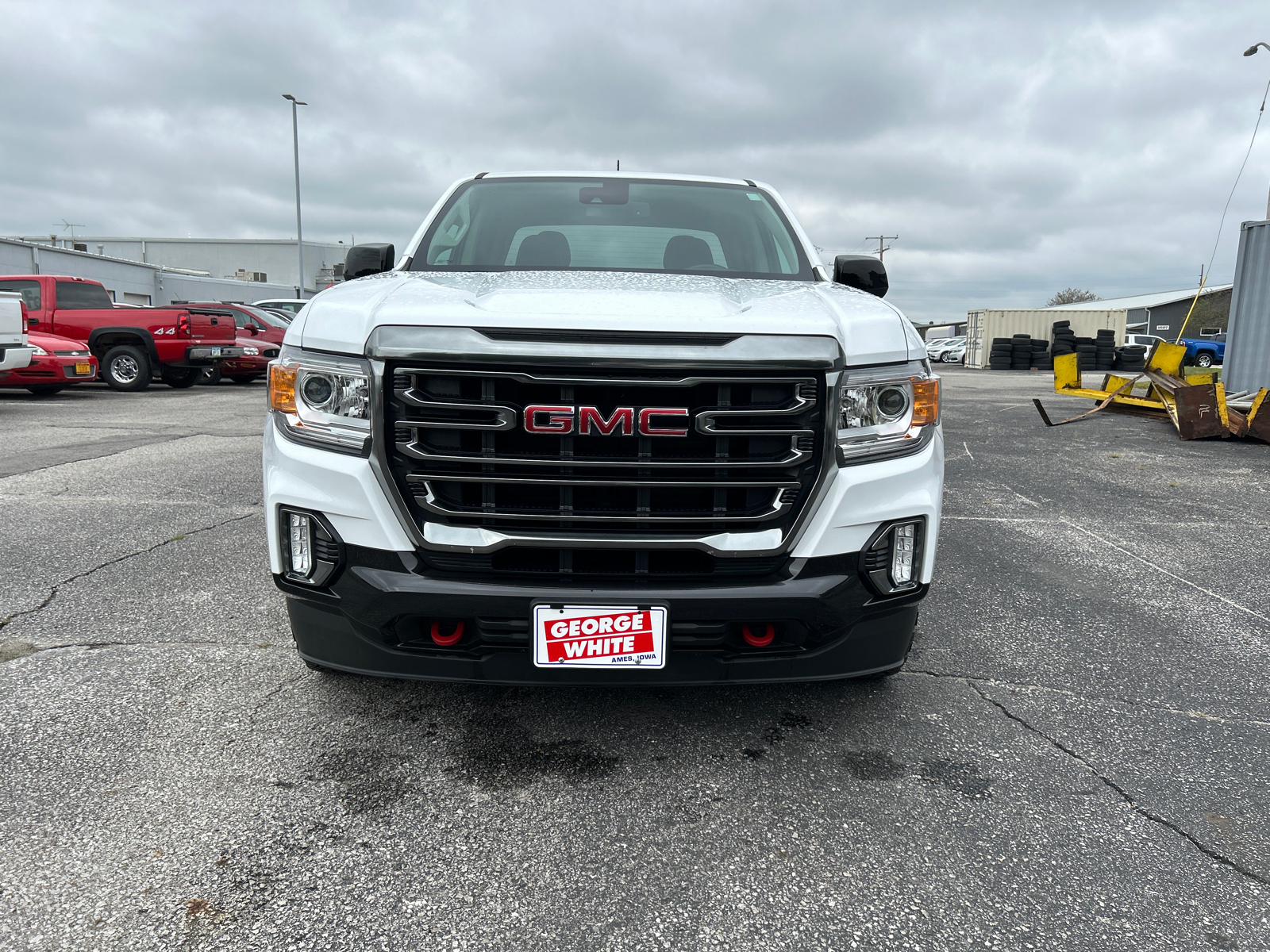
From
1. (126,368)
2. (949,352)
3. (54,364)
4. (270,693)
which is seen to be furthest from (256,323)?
(949,352)

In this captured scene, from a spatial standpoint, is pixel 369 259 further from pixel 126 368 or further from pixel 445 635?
pixel 126 368

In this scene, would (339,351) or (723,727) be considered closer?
(339,351)

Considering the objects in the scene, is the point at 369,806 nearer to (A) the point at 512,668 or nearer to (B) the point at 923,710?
(A) the point at 512,668

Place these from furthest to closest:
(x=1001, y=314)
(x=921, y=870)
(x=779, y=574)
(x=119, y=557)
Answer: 1. (x=1001, y=314)
2. (x=119, y=557)
3. (x=779, y=574)
4. (x=921, y=870)

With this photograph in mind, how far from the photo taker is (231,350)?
1479 centimetres

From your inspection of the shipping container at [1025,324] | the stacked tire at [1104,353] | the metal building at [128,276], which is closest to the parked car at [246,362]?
the metal building at [128,276]

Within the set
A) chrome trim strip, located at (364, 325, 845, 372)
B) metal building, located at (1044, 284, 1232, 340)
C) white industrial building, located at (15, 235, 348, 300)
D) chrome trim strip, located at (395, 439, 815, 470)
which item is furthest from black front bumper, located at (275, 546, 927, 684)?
white industrial building, located at (15, 235, 348, 300)

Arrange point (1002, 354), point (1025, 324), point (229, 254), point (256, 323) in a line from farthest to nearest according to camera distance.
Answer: point (229, 254)
point (1025, 324)
point (1002, 354)
point (256, 323)

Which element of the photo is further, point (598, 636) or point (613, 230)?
point (613, 230)

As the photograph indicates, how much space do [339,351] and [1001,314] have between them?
129 feet

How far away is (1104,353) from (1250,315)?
24.3 metres

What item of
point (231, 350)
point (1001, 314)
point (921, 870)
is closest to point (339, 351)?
point (921, 870)

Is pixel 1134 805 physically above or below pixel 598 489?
below

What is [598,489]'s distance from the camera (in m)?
2.23
